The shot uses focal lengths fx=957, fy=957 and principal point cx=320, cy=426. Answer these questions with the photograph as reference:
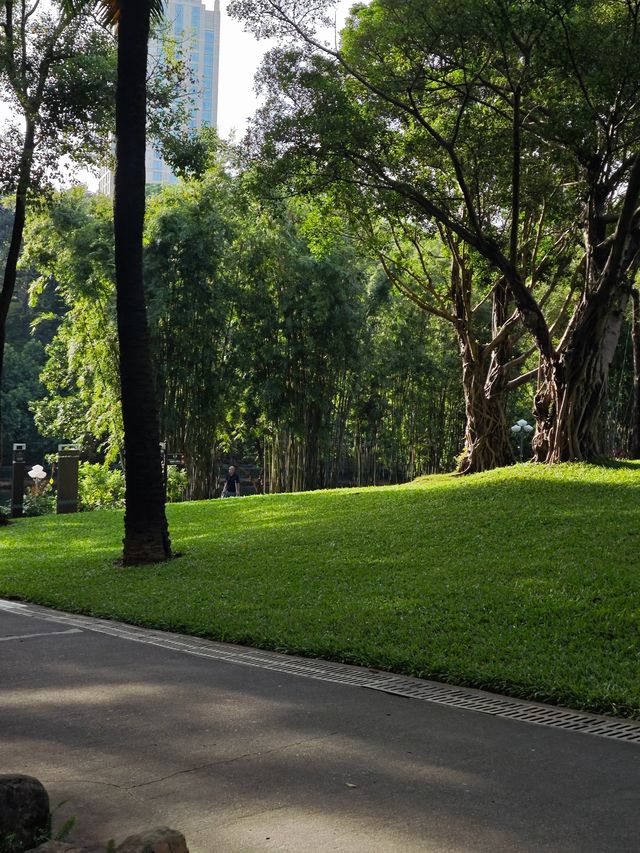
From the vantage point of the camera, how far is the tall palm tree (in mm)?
12469

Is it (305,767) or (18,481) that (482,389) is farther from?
(305,767)

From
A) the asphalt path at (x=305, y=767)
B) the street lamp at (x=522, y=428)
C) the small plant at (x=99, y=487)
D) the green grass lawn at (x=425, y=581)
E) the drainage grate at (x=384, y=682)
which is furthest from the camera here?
the street lamp at (x=522, y=428)

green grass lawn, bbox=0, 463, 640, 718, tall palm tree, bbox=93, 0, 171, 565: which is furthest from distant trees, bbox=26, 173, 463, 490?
tall palm tree, bbox=93, 0, 171, 565

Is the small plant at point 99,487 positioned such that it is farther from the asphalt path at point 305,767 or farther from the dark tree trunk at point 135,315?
the asphalt path at point 305,767

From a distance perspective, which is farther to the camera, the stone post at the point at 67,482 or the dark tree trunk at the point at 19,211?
the stone post at the point at 67,482

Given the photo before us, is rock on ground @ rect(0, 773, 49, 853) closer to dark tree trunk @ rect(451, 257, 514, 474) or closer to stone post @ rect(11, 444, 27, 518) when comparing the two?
stone post @ rect(11, 444, 27, 518)

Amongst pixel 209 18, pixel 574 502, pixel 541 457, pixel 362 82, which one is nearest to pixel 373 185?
pixel 362 82

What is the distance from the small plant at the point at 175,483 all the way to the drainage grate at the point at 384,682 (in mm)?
16856

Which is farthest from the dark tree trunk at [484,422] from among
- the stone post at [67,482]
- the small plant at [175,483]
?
the stone post at [67,482]

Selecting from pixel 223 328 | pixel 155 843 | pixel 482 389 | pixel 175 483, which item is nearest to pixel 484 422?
pixel 482 389

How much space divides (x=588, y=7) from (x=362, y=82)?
368 centimetres

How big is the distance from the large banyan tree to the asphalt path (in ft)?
35.1

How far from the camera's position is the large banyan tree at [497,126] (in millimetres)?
13844

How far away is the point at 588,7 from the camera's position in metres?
14.1
